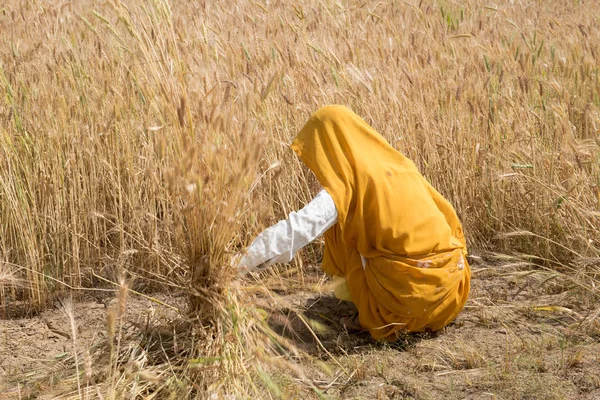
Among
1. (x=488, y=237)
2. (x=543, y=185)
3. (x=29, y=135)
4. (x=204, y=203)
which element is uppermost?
(x=204, y=203)

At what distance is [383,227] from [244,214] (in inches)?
20.3

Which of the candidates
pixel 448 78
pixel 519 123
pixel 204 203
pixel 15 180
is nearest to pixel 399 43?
pixel 448 78

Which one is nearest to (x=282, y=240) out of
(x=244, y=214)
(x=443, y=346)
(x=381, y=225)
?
(x=244, y=214)

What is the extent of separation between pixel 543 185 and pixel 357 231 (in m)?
0.90

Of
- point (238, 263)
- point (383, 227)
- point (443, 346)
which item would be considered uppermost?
point (238, 263)

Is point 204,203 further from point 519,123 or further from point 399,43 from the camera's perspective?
point 399,43

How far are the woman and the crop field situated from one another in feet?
0.49

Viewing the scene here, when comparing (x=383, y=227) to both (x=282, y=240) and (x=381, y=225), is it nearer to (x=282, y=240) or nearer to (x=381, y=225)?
(x=381, y=225)

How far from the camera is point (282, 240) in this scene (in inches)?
84.3

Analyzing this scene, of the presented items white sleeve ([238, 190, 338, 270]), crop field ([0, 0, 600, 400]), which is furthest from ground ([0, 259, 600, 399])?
white sleeve ([238, 190, 338, 270])

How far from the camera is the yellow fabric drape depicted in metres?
2.38

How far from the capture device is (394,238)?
7.88 ft

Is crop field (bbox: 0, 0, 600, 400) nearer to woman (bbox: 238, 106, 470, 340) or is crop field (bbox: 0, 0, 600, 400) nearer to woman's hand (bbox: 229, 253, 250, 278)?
woman's hand (bbox: 229, 253, 250, 278)

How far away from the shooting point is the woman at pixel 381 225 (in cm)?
237
